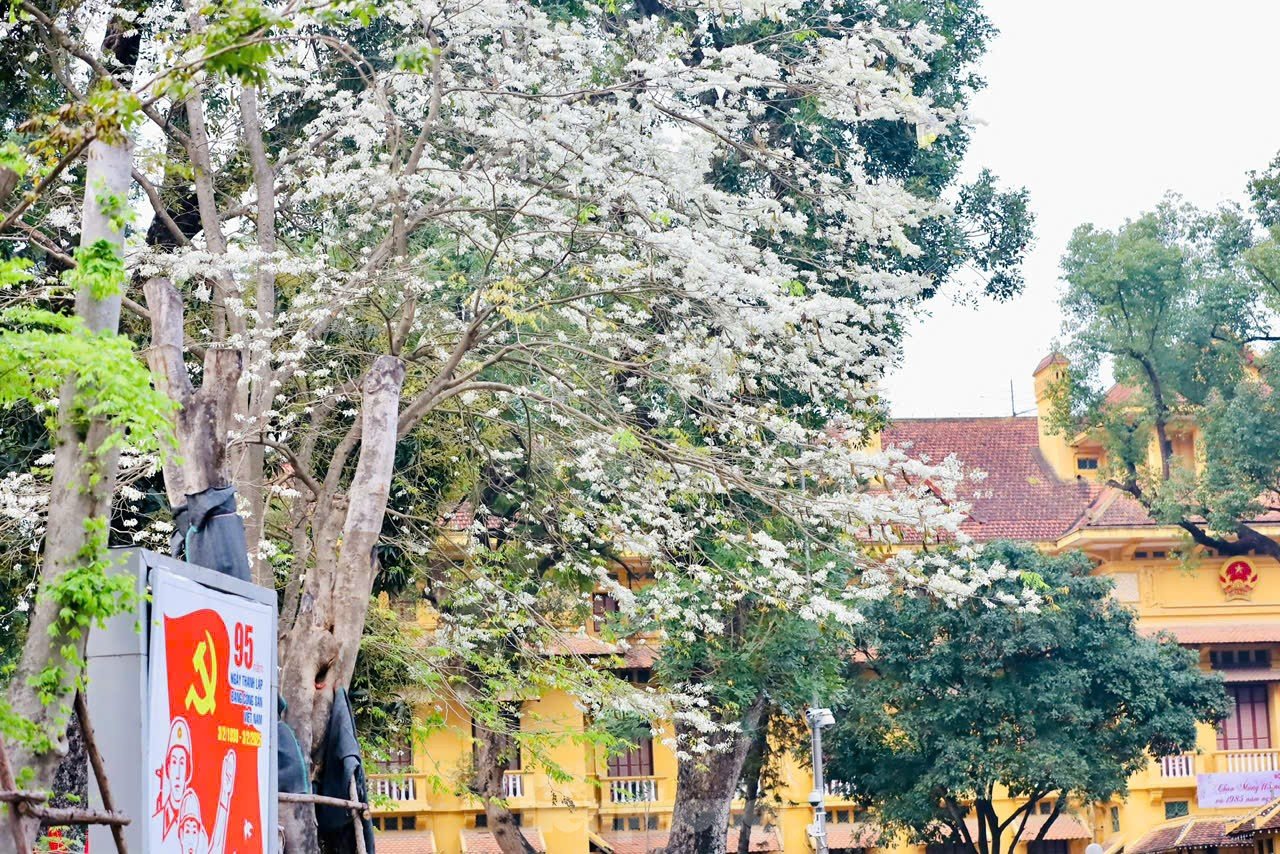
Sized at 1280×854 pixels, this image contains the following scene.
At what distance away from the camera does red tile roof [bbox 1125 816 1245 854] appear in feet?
108

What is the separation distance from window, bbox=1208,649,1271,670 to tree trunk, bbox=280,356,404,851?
30.6 meters

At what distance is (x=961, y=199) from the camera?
22.3 m

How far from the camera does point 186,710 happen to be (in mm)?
7262

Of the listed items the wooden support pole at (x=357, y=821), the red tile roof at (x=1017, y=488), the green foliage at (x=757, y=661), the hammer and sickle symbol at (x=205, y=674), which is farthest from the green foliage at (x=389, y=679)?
the red tile roof at (x=1017, y=488)

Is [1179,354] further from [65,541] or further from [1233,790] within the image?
[65,541]

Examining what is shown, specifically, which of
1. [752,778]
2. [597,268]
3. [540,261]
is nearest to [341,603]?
[597,268]

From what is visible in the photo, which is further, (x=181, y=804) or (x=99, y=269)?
(x=181, y=804)

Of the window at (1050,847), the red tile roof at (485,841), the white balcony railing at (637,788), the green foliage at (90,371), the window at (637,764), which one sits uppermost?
the green foliage at (90,371)

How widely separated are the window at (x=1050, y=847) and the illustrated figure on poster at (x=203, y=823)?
103 feet

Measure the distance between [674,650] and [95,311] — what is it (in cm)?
1600

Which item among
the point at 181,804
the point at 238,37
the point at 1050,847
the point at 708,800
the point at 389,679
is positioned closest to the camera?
the point at 238,37

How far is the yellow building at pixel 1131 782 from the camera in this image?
34.5m

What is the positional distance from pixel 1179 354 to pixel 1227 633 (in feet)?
27.4

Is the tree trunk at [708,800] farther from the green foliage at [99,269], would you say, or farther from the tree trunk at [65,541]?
the green foliage at [99,269]
